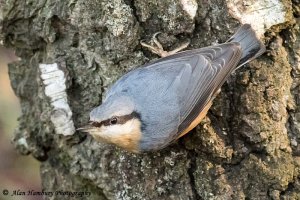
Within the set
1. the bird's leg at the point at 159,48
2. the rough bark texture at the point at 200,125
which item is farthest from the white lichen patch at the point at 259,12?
the bird's leg at the point at 159,48

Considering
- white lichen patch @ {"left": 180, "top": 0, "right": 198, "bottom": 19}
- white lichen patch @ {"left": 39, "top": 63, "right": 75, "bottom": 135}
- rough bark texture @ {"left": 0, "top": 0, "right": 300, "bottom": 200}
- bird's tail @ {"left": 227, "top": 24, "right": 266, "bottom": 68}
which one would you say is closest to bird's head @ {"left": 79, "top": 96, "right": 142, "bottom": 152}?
rough bark texture @ {"left": 0, "top": 0, "right": 300, "bottom": 200}

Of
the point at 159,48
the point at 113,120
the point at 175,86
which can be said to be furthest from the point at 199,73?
the point at 113,120

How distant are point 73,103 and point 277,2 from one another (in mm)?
1413

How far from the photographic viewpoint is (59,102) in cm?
339

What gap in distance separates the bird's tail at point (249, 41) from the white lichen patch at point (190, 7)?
28cm

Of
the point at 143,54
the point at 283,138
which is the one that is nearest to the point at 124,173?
the point at 143,54

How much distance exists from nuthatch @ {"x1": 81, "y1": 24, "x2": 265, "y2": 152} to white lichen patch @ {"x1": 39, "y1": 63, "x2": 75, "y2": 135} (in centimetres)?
35

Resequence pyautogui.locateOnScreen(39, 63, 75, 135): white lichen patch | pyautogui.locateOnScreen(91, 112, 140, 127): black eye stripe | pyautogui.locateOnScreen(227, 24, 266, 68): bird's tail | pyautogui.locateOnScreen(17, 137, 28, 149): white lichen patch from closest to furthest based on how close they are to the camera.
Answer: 1. pyautogui.locateOnScreen(91, 112, 140, 127): black eye stripe
2. pyautogui.locateOnScreen(227, 24, 266, 68): bird's tail
3. pyautogui.locateOnScreen(39, 63, 75, 135): white lichen patch
4. pyautogui.locateOnScreen(17, 137, 28, 149): white lichen patch

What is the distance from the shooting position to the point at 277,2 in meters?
3.18

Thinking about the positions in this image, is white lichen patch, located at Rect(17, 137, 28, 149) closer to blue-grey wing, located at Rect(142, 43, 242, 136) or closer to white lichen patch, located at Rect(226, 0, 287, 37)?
blue-grey wing, located at Rect(142, 43, 242, 136)

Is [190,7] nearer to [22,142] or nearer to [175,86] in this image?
[175,86]

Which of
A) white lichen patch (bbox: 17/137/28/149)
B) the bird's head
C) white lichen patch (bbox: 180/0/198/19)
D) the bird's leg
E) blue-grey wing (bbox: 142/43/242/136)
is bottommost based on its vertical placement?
white lichen patch (bbox: 17/137/28/149)

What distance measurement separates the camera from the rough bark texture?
3.04m

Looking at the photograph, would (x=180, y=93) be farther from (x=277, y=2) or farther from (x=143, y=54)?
(x=277, y=2)
